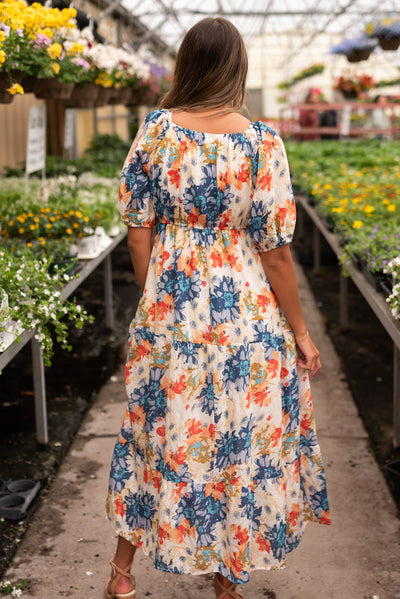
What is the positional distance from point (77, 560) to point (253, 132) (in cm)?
156

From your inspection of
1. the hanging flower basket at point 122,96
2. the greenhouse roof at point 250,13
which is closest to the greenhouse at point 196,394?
the hanging flower basket at point 122,96

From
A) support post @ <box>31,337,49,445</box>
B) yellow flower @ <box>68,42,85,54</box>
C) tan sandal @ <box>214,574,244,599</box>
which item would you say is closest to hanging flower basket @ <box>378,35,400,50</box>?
yellow flower @ <box>68,42,85,54</box>

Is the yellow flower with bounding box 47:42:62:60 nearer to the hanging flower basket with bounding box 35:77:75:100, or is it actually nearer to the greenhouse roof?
the hanging flower basket with bounding box 35:77:75:100

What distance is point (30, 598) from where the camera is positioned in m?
2.31

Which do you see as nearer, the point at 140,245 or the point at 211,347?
the point at 211,347

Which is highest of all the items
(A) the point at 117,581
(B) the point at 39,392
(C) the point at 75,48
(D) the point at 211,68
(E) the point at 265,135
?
(C) the point at 75,48

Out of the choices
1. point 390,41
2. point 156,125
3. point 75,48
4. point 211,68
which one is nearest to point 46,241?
point 75,48

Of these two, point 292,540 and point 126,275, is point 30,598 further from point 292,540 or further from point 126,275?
point 126,275

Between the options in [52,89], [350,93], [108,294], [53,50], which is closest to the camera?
[53,50]

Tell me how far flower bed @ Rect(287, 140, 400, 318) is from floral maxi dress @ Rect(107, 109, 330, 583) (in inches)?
34.5

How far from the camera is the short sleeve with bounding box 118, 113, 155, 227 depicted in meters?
1.94

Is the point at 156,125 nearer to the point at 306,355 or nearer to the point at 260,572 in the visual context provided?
the point at 306,355

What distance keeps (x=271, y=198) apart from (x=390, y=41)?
674 cm

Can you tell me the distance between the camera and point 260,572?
2482mm
